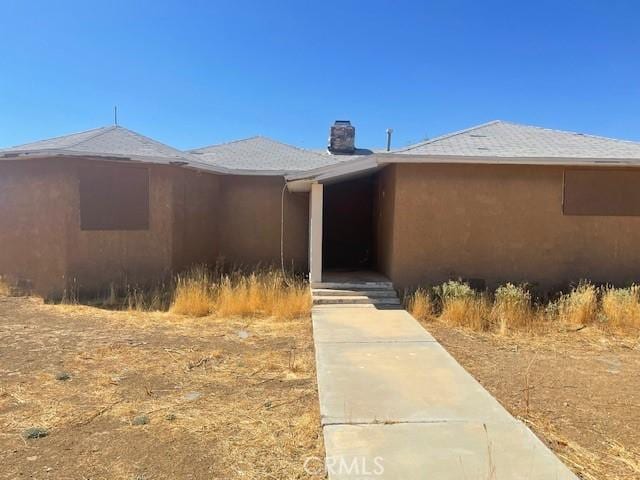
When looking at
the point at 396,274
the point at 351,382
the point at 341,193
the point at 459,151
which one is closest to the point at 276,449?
the point at 351,382

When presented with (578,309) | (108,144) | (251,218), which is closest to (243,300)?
(251,218)

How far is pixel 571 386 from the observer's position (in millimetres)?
5027

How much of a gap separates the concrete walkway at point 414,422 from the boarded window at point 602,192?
5.25 m

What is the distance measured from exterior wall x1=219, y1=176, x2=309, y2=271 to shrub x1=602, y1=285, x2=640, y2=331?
306 inches

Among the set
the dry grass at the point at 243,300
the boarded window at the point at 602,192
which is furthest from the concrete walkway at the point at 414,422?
the boarded window at the point at 602,192

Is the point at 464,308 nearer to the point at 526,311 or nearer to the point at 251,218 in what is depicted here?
the point at 526,311

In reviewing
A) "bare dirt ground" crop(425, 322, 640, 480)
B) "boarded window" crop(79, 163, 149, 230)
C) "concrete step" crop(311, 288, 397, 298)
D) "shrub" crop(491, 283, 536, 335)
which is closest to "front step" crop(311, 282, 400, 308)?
"concrete step" crop(311, 288, 397, 298)

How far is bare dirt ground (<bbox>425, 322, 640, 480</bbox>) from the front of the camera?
359 cm

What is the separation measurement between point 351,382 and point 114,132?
9.76 metres

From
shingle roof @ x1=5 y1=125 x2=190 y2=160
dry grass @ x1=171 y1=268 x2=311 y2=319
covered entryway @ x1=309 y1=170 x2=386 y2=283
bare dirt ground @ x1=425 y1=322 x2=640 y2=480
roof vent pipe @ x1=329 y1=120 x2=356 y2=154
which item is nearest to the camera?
bare dirt ground @ x1=425 y1=322 x2=640 y2=480

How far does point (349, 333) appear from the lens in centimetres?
680

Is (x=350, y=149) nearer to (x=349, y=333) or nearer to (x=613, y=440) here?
(x=349, y=333)

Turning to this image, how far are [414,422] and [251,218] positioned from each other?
944cm

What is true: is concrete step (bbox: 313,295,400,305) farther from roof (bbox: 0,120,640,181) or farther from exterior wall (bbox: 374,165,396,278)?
roof (bbox: 0,120,640,181)
